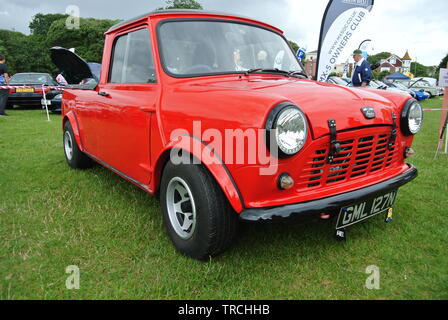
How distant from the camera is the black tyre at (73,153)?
4.35 metres

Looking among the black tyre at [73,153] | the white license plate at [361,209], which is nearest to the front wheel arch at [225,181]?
the white license plate at [361,209]

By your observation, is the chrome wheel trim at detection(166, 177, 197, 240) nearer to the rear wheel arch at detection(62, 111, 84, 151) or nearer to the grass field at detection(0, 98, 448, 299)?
the grass field at detection(0, 98, 448, 299)

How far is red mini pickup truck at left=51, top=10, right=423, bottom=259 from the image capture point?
186 centimetres

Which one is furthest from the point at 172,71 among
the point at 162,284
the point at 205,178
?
the point at 162,284

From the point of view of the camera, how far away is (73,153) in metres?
4.41

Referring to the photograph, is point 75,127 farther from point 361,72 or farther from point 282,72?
point 361,72

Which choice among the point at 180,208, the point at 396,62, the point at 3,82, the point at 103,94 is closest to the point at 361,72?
the point at 103,94

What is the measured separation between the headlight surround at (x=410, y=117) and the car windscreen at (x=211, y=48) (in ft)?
3.79

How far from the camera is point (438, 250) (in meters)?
2.46

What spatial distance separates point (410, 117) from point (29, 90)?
12814 mm

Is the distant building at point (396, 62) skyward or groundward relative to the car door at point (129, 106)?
skyward

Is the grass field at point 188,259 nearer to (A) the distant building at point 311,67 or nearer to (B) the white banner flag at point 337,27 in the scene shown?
(A) the distant building at point 311,67

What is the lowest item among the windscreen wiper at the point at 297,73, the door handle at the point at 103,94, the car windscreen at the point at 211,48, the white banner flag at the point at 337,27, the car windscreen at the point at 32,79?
the car windscreen at the point at 32,79

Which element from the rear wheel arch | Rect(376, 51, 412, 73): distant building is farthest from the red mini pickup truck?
Rect(376, 51, 412, 73): distant building
